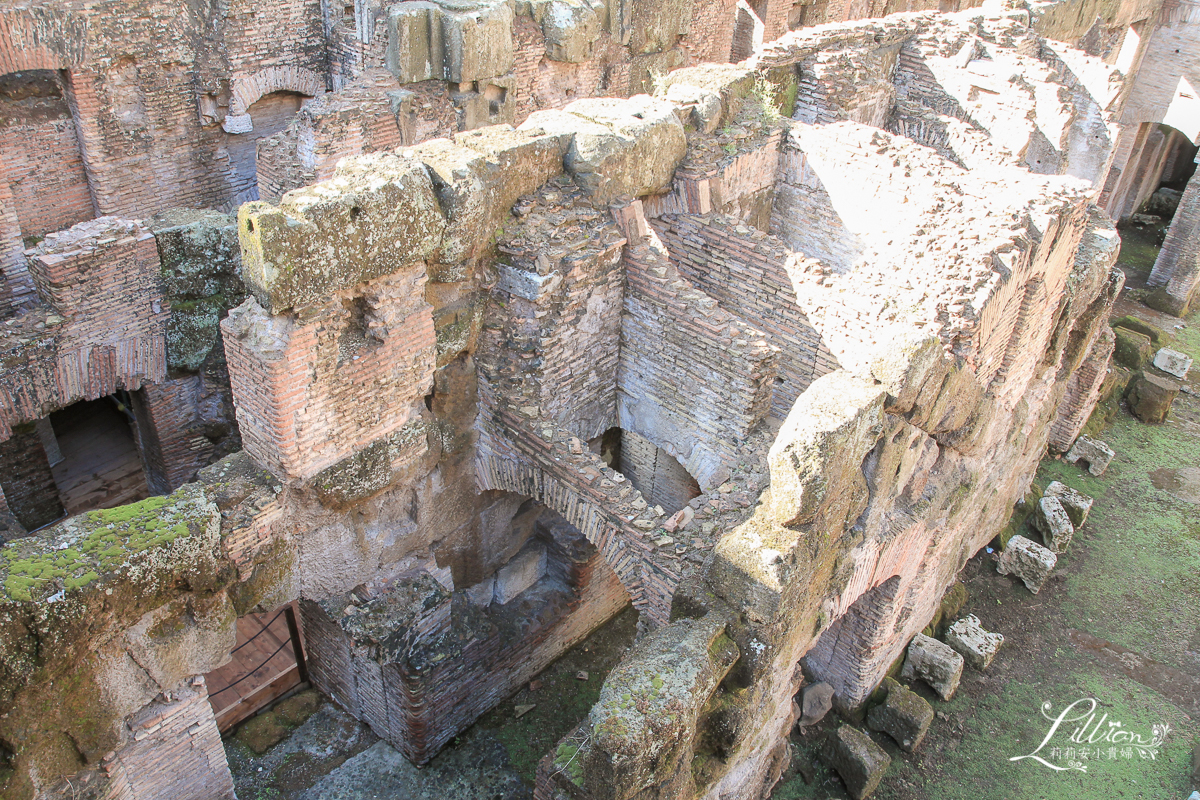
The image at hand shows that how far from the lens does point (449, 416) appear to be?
19.9ft

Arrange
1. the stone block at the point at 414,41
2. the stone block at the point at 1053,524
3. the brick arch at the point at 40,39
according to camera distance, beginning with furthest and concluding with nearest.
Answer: the stone block at the point at 414,41, the stone block at the point at 1053,524, the brick arch at the point at 40,39

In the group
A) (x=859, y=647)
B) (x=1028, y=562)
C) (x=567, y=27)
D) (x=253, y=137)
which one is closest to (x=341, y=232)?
(x=859, y=647)

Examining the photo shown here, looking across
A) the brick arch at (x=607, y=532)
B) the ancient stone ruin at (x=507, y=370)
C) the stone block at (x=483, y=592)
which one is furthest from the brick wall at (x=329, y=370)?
the stone block at (x=483, y=592)

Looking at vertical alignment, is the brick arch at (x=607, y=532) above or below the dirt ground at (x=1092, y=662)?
above

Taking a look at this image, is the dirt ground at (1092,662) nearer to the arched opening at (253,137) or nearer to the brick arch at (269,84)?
the arched opening at (253,137)

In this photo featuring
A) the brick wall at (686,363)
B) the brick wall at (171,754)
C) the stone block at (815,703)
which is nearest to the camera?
the brick wall at (171,754)

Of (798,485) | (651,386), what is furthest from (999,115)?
(798,485)

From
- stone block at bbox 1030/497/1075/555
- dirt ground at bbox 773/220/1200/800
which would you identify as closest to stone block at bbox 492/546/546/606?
dirt ground at bbox 773/220/1200/800

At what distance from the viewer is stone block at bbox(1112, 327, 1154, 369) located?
10969 mm

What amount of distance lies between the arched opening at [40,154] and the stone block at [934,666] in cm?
843

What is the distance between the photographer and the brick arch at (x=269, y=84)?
31.6 ft

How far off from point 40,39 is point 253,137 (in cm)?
250

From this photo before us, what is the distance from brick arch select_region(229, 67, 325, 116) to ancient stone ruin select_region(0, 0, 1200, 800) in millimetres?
48

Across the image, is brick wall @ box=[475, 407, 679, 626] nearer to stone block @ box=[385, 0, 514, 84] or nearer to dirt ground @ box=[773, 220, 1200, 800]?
dirt ground @ box=[773, 220, 1200, 800]
